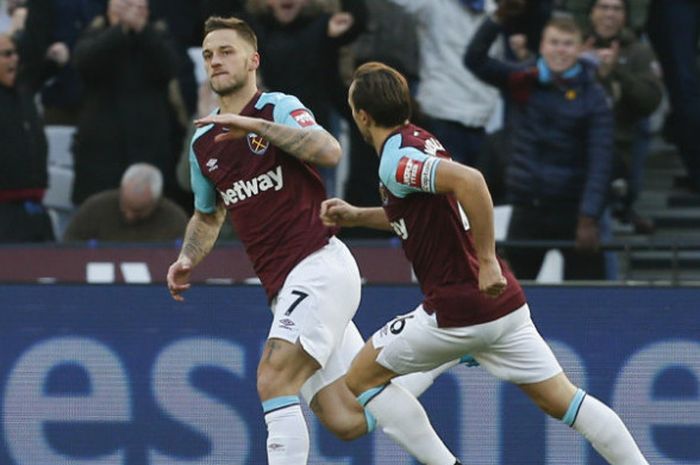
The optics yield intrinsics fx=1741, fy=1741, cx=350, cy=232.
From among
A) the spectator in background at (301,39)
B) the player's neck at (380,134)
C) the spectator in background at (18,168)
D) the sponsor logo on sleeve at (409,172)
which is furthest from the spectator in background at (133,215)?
the sponsor logo on sleeve at (409,172)

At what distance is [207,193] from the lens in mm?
8312

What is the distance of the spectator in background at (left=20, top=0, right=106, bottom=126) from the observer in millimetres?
11703

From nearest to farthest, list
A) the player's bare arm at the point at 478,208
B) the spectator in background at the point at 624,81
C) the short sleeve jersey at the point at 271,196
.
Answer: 1. the player's bare arm at the point at 478,208
2. the short sleeve jersey at the point at 271,196
3. the spectator in background at the point at 624,81

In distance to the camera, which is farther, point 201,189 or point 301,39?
point 301,39

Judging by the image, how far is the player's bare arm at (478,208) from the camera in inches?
281

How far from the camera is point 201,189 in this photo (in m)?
8.30

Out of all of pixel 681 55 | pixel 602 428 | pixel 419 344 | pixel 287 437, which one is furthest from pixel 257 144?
pixel 681 55

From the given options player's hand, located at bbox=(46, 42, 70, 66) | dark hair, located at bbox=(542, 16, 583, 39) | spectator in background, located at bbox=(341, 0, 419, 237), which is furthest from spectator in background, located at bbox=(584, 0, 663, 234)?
player's hand, located at bbox=(46, 42, 70, 66)

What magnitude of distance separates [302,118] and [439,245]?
843 mm

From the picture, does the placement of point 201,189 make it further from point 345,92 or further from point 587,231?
point 345,92

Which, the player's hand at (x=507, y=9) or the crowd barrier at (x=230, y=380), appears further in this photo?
the player's hand at (x=507, y=9)

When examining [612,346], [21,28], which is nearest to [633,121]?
[612,346]

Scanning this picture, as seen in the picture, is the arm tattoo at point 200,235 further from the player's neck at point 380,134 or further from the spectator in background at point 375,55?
the spectator in background at point 375,55

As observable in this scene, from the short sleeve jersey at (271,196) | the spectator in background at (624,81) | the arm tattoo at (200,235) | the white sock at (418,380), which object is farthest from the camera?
the spectator in background at (624,81)
